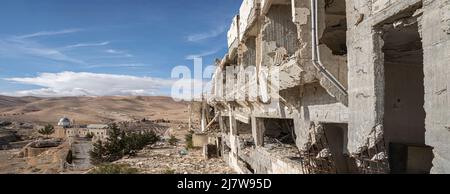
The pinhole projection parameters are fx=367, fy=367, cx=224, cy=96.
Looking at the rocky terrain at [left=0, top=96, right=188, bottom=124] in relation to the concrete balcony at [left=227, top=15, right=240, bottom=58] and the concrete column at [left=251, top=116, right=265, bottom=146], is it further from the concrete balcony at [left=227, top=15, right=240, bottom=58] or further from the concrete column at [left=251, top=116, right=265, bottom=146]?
the concrete column at [left=251, top=116, right=265, bottom=146]

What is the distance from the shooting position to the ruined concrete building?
3857 millimetres

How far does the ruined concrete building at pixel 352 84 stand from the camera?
12.7 feet

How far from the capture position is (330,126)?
7.88 meters

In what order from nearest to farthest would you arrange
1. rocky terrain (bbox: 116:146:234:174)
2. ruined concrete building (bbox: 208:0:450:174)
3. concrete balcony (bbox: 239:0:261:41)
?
ruined concrete building (bbox: 208:0:450:174)
concrete balcony (bbox: 239:0:261:41)
rocky terrain (bbox: 116:146:234:174)

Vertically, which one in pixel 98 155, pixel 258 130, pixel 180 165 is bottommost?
pixel 98 155

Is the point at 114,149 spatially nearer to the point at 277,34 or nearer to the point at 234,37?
the point at 234,37

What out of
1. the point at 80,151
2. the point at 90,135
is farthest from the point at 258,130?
the point at 90,135

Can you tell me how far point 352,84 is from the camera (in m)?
5.33

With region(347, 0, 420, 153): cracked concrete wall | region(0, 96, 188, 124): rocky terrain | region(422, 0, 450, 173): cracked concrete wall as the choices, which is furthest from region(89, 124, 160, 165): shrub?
region(0, 96, 188, 124): rocky terrain

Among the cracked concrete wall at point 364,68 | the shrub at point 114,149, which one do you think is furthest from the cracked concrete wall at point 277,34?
the shrub at point 114,149

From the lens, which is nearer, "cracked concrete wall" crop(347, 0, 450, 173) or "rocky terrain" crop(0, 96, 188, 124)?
"cracked concrete wall" crop(347, 0, 450, 173)

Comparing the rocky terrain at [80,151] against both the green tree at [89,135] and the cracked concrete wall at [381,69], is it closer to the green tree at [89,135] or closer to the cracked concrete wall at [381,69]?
the green tree at [89,135]
